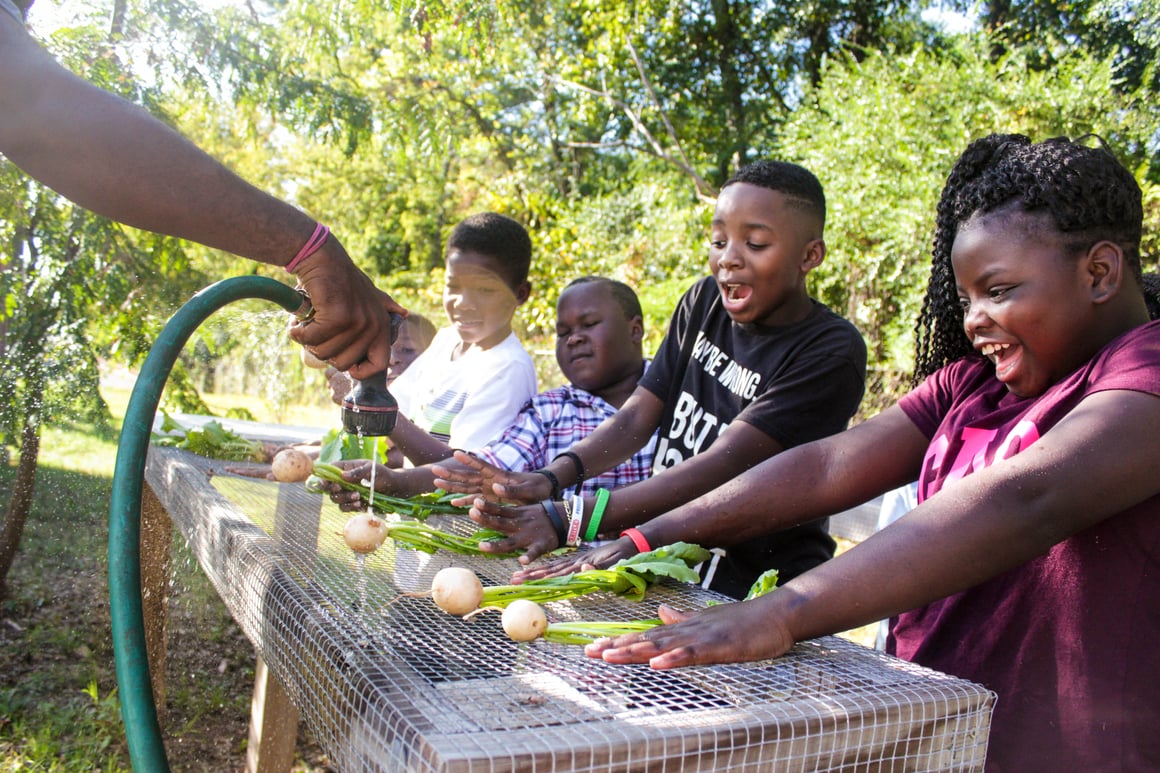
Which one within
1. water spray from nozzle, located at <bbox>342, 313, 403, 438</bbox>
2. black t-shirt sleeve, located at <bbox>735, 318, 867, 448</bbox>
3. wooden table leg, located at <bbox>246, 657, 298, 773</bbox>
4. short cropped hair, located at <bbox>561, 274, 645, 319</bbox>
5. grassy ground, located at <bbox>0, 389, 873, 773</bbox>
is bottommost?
grassy ground, located at <bbox>0, 389, 873, 773</bbox>

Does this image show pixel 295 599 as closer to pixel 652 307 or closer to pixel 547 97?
pixel 652 307

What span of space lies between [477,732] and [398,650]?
1.34 ft

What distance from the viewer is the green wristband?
2.37m

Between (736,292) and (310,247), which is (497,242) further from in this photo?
(310,247)

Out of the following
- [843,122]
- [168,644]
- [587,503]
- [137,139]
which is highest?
[843,122]

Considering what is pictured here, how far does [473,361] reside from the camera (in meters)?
3.75

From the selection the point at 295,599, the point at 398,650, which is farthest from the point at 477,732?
the point at 295,599

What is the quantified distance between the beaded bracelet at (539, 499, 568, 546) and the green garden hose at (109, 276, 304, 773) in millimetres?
932

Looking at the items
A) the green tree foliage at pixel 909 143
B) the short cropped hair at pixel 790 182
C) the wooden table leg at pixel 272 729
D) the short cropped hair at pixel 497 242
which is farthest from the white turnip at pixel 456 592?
the green tree foliage at pixel 909 143

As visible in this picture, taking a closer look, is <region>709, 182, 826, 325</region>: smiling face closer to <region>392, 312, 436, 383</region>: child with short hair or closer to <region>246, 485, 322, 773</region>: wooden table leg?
<region>246, 485, 322, 773</region>: wooden table leg

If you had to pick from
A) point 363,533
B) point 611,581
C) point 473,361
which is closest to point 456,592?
point 611,581

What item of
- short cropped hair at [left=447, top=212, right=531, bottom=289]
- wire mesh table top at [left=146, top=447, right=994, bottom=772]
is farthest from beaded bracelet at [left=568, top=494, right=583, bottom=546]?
short cropped hair at [left=447, top=212, right=531, bottom=289]

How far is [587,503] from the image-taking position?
2.38 metres

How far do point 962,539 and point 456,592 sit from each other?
88 centimetres
